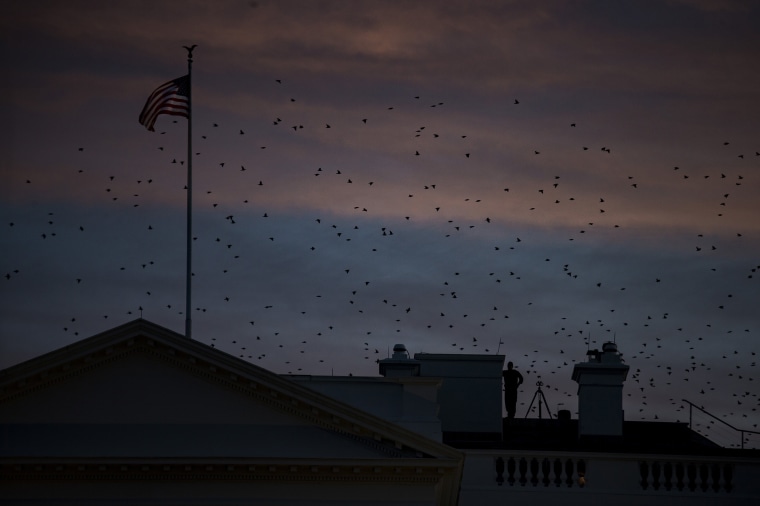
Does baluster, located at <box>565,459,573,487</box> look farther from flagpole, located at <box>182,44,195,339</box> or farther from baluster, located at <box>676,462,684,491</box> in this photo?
flagpole, located at <box>182,44,195,339</box>

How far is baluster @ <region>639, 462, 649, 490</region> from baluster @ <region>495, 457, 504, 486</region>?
376 cm

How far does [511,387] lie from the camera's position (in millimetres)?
61562

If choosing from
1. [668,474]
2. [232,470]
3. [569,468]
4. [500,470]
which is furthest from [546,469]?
[232,470]

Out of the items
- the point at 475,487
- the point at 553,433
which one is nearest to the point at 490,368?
the point at 553,433

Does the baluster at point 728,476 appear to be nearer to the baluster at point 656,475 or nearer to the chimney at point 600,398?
the baluster at point 656,475

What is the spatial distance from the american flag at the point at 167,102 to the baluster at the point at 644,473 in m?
16.0

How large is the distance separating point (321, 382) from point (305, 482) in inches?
174

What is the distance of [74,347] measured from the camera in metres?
50.5

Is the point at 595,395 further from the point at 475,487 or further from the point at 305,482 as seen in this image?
the point at 305,482

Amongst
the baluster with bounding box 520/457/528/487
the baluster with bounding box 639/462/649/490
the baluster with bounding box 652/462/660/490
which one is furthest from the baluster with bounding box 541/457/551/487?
the baluster with bounding box 652/462/660/490

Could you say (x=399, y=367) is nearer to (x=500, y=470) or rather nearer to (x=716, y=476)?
→ (x=500, y=470)

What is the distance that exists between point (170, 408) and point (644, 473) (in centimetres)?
1308

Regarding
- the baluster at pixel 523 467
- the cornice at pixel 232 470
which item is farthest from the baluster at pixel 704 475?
the cornice at pixel 232 470

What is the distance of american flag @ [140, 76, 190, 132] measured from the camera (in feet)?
183
